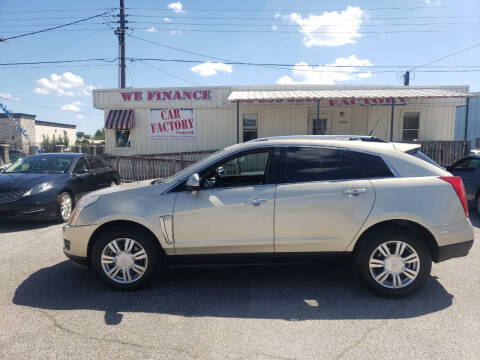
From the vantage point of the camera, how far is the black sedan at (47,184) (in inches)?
247

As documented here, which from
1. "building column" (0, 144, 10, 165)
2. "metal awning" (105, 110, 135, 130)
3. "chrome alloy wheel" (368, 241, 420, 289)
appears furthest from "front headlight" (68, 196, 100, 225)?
"building column" (0, 144, 10, 165)

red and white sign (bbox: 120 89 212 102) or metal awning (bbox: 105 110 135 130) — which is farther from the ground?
red and white sign (bbox: 120 89 212 102)

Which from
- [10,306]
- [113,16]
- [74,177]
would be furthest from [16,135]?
[10,306]

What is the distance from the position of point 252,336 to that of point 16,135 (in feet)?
175

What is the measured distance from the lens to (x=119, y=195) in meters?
3.64

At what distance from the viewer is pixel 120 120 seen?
15.2 metres

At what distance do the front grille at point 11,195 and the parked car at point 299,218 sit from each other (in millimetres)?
3453

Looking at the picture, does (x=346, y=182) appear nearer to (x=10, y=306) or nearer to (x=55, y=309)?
(x=55, y=309)

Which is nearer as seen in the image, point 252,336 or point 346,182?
point 252,336

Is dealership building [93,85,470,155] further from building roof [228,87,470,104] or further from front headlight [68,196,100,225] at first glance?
front headlight [68,196,100,225]

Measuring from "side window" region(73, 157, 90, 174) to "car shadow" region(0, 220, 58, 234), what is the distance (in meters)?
1.31

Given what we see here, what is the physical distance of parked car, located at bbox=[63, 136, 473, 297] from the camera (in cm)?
340

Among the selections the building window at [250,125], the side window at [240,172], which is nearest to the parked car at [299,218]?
the side window at [240,172]

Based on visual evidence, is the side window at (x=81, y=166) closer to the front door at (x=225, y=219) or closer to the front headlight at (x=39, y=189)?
the front headlight at (x=39, y=189)
